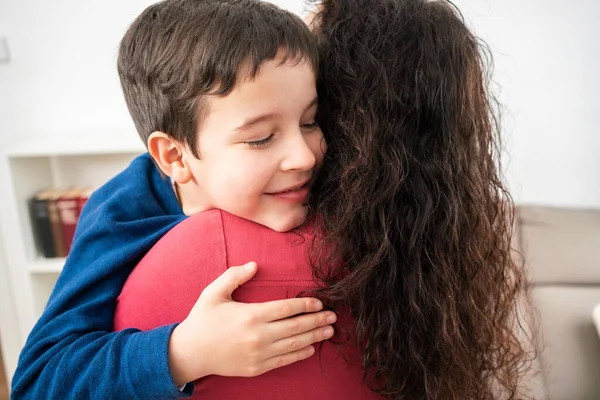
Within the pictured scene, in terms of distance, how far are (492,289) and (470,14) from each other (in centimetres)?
164

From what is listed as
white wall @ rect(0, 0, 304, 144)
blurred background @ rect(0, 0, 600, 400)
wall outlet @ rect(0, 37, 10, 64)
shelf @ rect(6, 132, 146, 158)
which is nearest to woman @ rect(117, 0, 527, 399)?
blurred background @ rect(0, 0, 600, 400)

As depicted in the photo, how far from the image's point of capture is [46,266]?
2496 millimetres

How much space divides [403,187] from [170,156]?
44 cm

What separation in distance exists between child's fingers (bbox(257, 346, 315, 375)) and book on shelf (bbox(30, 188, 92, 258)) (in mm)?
1913

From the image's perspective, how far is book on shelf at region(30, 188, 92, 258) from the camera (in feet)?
7.98

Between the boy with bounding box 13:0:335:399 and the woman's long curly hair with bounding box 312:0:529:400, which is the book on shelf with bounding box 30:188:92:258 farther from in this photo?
the woman's long curly hair with bounding box 312:0:529:400

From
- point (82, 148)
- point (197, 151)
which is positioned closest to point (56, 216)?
point (82, 148)

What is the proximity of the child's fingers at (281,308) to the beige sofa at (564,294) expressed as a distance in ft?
4.12

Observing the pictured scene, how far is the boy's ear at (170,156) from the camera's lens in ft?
3.04

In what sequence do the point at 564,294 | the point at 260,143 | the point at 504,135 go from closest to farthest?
the point at 260,143
the point at 564,294
the point at 504,135

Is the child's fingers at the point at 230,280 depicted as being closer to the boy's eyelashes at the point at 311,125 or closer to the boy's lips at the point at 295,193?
the boy's lips at the point at 295,193

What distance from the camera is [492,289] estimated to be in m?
0.93

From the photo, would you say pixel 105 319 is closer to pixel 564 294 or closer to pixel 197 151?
pixel 197 151

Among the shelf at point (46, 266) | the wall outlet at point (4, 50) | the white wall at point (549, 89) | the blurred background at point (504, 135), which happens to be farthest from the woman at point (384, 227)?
the wall outlet at point (4, 50)
